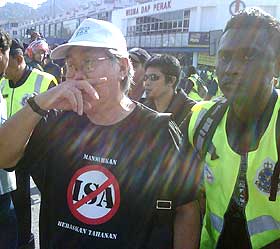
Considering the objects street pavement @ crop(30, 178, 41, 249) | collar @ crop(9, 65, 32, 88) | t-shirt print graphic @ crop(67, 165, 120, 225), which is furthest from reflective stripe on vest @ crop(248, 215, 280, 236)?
collar @ crop(9, 65, 32, 88)

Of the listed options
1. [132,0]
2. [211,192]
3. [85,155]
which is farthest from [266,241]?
[132,0]

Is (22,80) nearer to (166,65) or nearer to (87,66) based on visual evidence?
(166,65)

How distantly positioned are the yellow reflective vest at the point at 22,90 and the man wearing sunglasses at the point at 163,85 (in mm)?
1089

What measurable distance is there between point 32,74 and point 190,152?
2.94 m

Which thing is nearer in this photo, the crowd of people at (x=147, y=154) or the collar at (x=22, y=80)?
the crowd of people at (x=147, y=154)

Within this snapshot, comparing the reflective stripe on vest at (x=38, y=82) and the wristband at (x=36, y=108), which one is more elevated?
the wristband at (x=36, y=108)

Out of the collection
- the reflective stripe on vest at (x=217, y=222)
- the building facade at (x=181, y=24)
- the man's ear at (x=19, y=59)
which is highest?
the building facade at (x=181, y=24)

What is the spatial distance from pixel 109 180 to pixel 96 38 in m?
0.62

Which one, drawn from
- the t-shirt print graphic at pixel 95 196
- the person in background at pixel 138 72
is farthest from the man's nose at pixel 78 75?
the person in background at pixel 138 72

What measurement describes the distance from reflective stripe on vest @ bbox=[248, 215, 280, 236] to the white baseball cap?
935 millimetres

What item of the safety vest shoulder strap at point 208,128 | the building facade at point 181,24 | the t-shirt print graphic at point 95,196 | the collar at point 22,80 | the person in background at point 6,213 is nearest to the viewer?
the t-shirt print graphic at point 95,196

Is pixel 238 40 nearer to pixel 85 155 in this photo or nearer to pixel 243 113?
pixel 243 113

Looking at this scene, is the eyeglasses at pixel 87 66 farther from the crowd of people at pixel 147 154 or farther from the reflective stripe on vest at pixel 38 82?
the reflective stripe on vest at pixel 38 82

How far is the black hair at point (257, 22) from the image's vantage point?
6.08 ft
